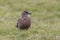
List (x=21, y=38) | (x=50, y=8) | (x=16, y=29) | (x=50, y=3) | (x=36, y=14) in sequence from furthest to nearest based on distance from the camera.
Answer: (x=50, y=3) < (x=50, y=8) < (x=36, y=14) < (x=16, y=29) < (x=21, y=38)

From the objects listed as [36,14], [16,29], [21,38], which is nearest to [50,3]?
[36,14]

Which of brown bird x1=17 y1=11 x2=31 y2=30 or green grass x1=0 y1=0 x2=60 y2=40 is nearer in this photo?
green grass x1=0 y1=0 x2=60 y2=40

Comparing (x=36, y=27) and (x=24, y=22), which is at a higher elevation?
(x=24, y=22)

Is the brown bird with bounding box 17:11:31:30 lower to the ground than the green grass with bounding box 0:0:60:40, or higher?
higher

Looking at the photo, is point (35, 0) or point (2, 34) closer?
point (2, 34)

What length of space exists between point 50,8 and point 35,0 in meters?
2.44

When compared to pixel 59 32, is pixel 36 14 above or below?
below

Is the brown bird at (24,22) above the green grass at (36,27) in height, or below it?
above

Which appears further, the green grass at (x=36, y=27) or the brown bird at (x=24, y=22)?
the brown bird at (x=24, y=22)

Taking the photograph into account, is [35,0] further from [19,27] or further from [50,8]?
[19,27]

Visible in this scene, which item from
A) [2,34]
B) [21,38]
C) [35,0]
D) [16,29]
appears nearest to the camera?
[21,38]

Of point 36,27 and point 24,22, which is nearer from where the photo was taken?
point 24,22

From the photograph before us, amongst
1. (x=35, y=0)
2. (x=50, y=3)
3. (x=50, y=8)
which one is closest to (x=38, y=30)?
(x=50, y=8)

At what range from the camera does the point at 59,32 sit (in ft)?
28.1
